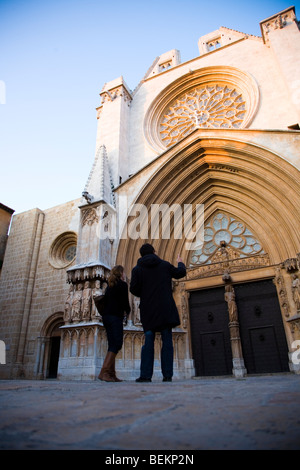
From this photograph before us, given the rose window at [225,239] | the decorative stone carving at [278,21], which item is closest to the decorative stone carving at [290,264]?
the rose window at [225,239]

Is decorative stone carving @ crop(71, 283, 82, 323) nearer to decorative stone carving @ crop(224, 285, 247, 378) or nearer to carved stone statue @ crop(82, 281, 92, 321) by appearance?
carved stone statue @ crop(82, 281, 92, 321)

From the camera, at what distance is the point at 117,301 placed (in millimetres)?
3988

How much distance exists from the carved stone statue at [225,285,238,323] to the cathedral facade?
0.09ft

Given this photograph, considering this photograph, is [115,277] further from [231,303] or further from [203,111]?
[203,111]

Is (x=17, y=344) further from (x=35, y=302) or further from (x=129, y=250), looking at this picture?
(x=129, y=250)

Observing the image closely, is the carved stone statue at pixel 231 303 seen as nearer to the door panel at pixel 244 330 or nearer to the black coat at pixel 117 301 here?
the door panel at pixel 244 330

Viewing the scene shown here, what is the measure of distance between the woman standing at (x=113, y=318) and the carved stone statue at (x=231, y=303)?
4.86 meters

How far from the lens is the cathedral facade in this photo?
7285 millimetres

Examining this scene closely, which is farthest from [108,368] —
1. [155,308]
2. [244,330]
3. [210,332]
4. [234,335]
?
[244,330]

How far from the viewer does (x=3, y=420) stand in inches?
45.7

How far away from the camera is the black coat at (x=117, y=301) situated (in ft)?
12.9

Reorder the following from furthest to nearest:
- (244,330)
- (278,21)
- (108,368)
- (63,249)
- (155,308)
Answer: (63,249) < (278,21) < (244,330) < (108,368) < (155,308)

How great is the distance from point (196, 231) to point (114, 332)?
6201mm
